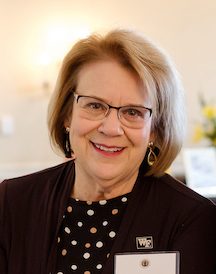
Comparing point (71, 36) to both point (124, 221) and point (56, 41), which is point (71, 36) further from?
point (124, 221)

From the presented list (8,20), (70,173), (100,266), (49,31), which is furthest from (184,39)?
(100,266)

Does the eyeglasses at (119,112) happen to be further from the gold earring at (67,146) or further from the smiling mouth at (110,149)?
the gold earring at (67,146)

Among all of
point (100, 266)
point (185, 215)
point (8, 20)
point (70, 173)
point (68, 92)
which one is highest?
point (8, 20)

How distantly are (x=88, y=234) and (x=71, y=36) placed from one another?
295 centimetres

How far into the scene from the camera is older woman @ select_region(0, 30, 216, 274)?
1.31 metres

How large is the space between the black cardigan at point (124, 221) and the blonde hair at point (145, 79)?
0.11 m

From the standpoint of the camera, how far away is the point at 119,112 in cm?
131

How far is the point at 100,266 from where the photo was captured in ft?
4.40

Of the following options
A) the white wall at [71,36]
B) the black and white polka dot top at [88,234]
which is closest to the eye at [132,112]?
the black and white polka dot top at [88,234]

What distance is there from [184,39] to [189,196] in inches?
120

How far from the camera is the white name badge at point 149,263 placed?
1.17 meters

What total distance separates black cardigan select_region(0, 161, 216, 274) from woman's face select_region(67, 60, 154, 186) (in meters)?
0.12

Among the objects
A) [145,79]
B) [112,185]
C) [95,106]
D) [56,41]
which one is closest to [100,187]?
[112,185]

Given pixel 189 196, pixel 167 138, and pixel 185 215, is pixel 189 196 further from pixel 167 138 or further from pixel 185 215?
pixel 167 138
